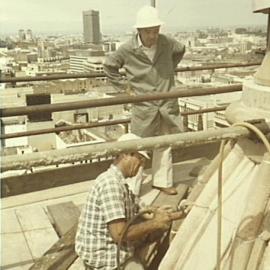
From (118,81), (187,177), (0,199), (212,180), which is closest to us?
(212,180)

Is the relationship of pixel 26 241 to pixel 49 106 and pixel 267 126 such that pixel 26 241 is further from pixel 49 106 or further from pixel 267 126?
pixel 267 126

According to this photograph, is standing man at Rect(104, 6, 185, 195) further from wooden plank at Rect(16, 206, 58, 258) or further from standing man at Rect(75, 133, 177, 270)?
standing man at Rect(75, 133, 177, 270)

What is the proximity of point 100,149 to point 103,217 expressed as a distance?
44.0 inches

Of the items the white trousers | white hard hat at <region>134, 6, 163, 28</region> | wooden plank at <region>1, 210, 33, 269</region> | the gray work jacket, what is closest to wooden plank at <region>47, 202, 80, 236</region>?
wooden plank at <region>1, 210, 33, 269</region>

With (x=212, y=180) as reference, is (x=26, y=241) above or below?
below

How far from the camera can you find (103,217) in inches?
108

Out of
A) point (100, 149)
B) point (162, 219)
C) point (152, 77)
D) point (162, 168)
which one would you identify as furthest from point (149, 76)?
point (100, 149)

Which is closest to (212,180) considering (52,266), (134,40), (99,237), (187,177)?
(99,237)

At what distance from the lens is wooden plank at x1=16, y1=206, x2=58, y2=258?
362cm

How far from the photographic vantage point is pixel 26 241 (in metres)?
3.70

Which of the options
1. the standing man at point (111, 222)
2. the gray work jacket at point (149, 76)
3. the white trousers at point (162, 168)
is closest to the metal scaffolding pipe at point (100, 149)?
the standing man at point (111, 222)

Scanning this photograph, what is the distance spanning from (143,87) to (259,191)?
2436 millimetres

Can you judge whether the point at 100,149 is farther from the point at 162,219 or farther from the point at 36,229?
the point at 36,229

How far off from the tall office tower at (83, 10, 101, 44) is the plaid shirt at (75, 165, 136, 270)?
20.1ft
